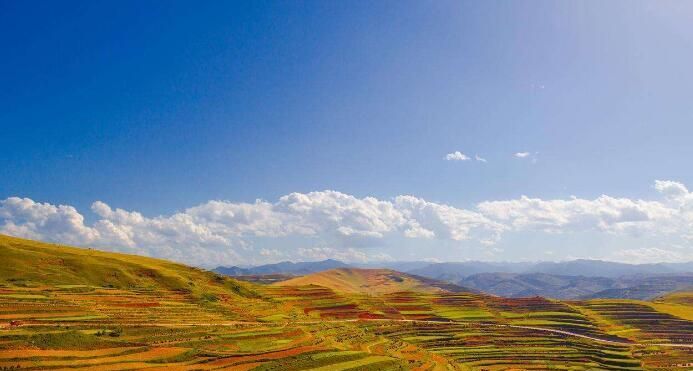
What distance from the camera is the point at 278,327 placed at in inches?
3442

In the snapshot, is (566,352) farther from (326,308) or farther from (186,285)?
(186,285)

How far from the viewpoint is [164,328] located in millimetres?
73500

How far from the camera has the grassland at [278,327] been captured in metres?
62.0

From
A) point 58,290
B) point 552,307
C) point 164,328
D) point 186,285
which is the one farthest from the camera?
point 552,307

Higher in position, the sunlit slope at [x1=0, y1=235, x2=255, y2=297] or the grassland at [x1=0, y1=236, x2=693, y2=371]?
the sunlit slope at [x1=0, y1=235, x2=255, y2=297]

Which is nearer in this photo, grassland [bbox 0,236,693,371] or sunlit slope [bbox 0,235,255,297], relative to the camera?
grassland [bbox 0,236,693,371]

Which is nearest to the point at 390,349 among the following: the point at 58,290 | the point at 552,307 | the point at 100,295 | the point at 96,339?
the point at 96,339

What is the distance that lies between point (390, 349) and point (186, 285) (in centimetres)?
6251

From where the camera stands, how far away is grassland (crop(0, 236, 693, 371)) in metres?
62.0

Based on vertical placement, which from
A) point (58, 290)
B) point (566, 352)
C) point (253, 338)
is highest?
point (58, 290)

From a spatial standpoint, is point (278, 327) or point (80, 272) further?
point (80, 272)

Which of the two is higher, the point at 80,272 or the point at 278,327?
the point at 80,272

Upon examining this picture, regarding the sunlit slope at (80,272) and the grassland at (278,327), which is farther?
the sunlit slope at (80,272)

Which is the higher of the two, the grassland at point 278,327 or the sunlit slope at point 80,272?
the sunlit slope at point 80,272
